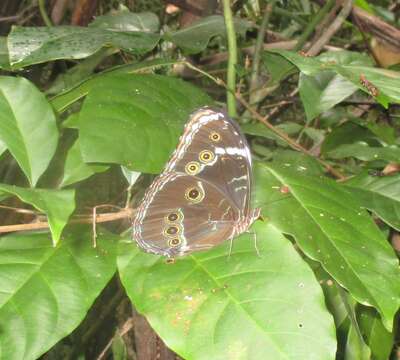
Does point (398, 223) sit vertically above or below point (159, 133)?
below

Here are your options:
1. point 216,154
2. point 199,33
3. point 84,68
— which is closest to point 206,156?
point 216,154

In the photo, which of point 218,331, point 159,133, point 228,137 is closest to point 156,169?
point 159,133

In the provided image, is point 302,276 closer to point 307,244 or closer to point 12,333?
point 307,244

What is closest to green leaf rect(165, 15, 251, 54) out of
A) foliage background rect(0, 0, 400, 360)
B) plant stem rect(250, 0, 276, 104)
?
foliage background rect(0, 0, 400, 360)

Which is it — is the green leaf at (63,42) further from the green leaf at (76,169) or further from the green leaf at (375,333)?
the green leaf at (375,333)

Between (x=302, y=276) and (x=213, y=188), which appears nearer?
(x=302, y=276)

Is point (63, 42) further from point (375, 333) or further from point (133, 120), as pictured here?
point (375, 333)

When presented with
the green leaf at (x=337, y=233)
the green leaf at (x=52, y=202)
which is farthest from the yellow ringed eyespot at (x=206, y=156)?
the green leaf at (x=52, y=202)
